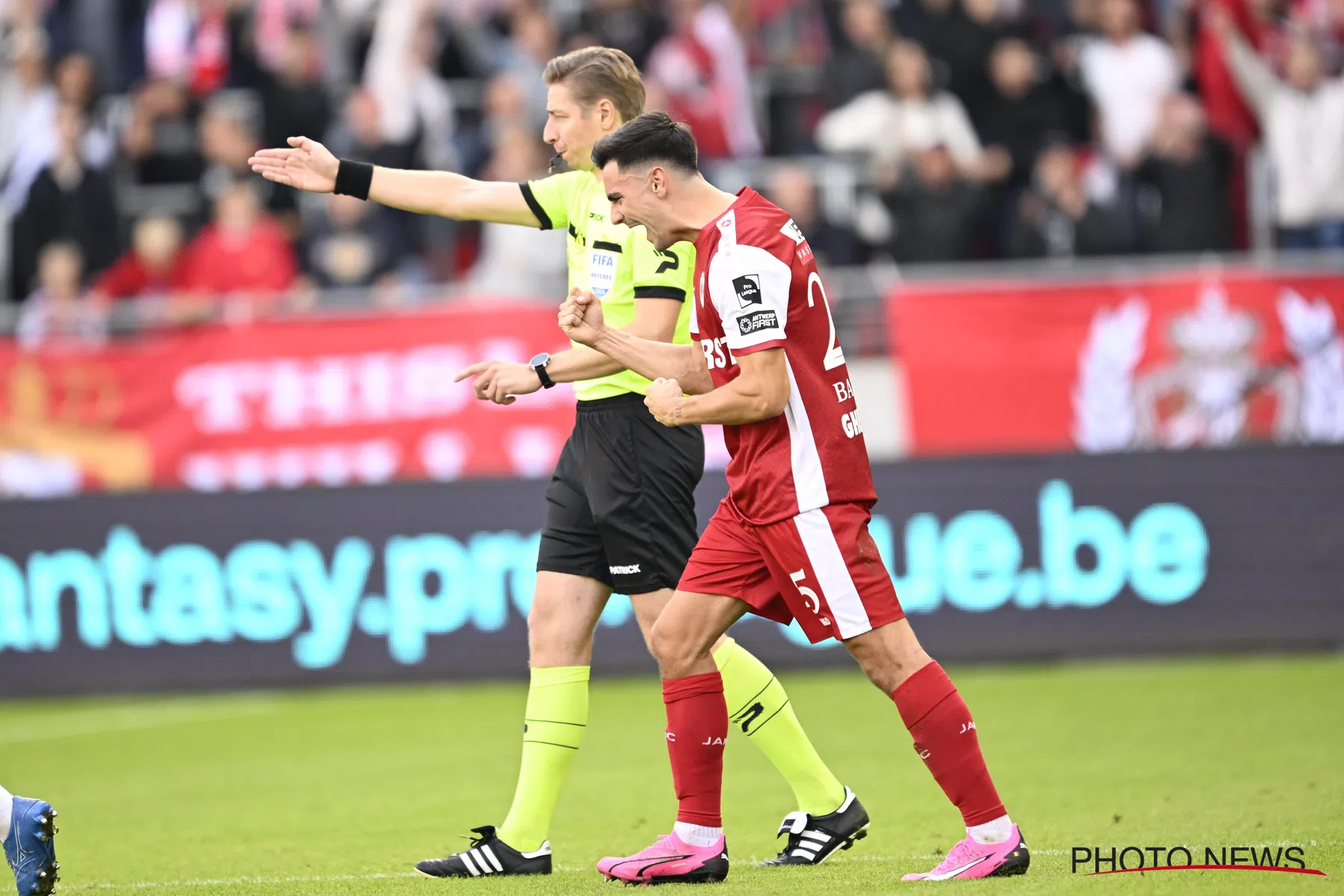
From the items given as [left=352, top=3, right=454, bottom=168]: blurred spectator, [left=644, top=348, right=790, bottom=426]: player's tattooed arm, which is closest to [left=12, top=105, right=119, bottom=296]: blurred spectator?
[left=352, top=3, right=454, bottom=168]: blurred spectator

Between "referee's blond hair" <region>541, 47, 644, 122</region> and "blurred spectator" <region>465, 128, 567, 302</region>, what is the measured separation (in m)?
7.05

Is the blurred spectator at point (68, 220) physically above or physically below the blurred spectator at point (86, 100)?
below

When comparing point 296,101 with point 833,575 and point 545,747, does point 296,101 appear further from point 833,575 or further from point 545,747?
point 833,575

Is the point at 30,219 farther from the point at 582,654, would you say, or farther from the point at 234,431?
the point at 582,654

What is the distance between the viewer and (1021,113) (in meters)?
14.6

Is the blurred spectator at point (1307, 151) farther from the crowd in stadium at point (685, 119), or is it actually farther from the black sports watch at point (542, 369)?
the black sports watch at point (542, 369)

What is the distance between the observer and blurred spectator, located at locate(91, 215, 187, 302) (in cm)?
1462

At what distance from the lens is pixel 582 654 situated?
6535mm

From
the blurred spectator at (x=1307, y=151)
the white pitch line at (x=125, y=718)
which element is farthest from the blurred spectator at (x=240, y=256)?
the blurred spectator at (x=1307, y=151)

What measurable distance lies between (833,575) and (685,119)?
10.5 m

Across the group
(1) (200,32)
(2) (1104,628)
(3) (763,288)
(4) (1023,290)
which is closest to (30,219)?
(1) (200,32)

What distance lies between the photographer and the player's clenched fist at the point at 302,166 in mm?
6609

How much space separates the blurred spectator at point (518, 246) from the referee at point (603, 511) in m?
7.04

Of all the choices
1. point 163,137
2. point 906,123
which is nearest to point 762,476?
point 906,123
